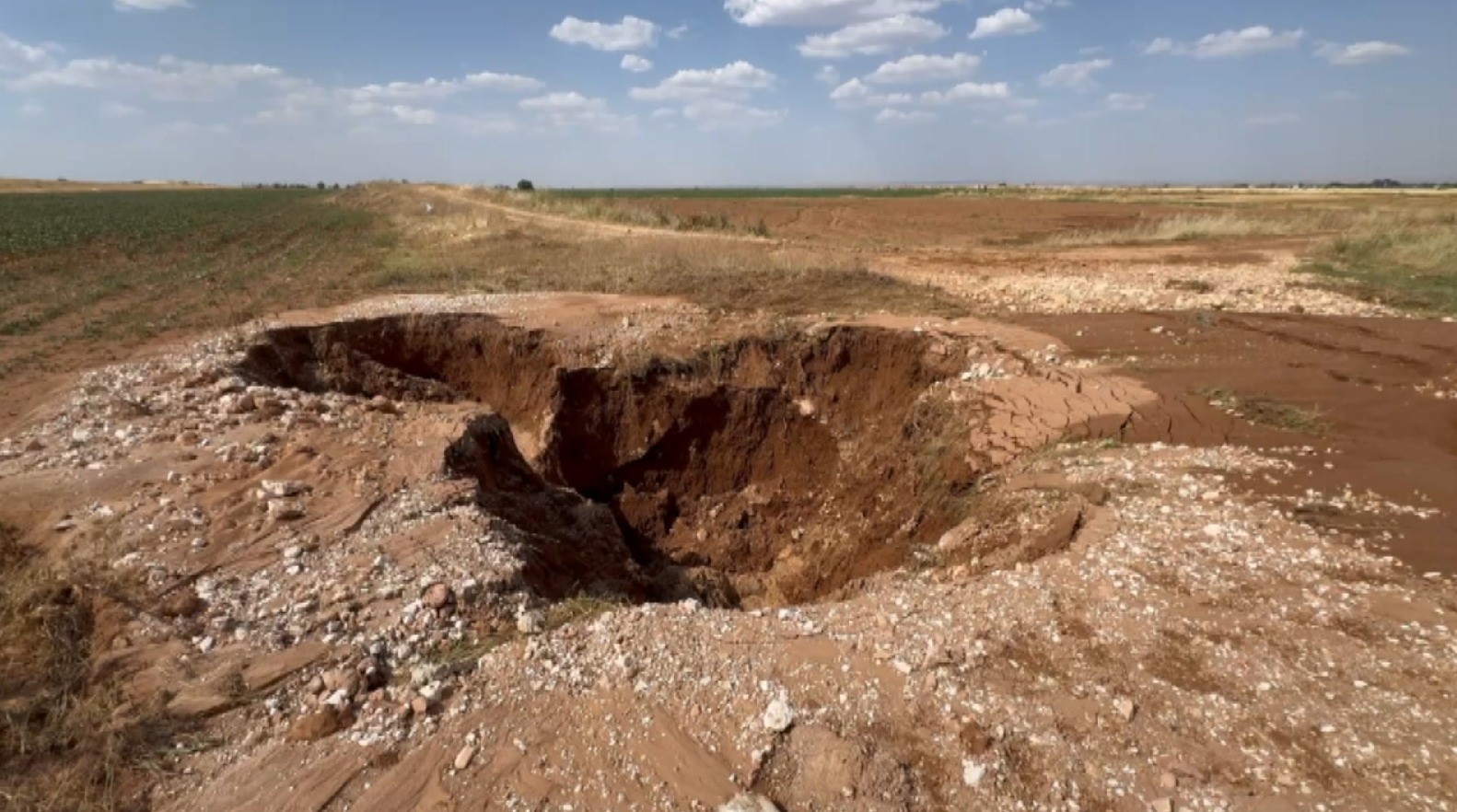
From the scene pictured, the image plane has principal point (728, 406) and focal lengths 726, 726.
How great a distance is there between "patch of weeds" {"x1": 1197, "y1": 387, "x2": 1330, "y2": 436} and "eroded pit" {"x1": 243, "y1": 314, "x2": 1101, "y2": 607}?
2.10m

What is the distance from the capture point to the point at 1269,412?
22.5 ft

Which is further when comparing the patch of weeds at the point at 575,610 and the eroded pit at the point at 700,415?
the eroded pit at the point at 700,415

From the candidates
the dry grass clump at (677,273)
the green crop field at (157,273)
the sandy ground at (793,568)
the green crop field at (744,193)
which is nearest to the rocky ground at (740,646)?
the sandy ground at (793,568)

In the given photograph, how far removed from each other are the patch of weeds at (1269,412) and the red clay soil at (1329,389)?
3.1 inches

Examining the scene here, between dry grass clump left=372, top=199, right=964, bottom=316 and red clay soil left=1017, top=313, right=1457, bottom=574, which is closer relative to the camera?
red clay soil left=1017, top=313, right=1457, bottom=574

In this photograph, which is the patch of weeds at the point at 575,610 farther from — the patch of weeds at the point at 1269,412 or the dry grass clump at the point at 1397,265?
the dry grass clump at the point at 1397,265

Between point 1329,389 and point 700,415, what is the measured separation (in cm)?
687

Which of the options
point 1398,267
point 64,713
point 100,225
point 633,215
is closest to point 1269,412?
point 64,713

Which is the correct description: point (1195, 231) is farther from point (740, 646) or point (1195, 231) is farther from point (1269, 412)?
point (740, 646)

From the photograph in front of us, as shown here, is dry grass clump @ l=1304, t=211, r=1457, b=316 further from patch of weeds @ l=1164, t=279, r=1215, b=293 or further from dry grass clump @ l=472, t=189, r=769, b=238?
dry grass clump @ l=472, t=189, r=769, b=238

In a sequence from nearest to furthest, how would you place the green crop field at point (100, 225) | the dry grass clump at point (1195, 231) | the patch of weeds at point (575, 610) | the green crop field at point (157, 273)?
the patch of weeds at point (575, 610) → the green crop field at point (157, 273) → the dry grass clump at point (1195, 231) → the green crop field at point (100, 225)

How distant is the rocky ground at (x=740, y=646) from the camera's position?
317 cm

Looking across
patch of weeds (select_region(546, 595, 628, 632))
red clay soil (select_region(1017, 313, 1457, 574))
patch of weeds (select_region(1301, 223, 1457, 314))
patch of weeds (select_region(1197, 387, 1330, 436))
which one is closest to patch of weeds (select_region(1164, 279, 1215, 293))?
patch of weeds (select_region(1301, 223, 1457, 314))

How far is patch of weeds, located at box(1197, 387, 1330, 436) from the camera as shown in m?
6.55
